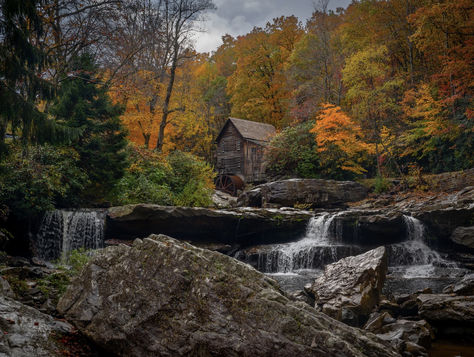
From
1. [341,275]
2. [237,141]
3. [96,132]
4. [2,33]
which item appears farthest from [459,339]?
[237,141]

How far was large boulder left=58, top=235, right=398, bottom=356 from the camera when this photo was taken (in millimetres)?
Result: 2541

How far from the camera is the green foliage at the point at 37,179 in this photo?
9.82m

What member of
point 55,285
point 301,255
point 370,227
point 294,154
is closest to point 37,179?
point 55,285

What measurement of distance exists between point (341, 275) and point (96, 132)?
1145cm

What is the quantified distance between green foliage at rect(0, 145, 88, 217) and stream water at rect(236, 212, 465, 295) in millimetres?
7089

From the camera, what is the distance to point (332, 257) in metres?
11.3

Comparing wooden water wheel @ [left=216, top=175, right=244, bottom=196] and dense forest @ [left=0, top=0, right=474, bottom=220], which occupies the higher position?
dense forest @ [left=0, top=0, right=474, bottom=220]

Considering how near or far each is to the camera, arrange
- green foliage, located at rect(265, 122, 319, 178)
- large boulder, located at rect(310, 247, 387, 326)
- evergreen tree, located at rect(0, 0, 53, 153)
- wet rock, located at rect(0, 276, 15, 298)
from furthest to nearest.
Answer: green foliage, located at rect(265, 122, 319, 178) < evergreen tree, located at rect(0, 0, 53, 153) < large boulder, located at rect(310, 247, 387, 326) < wet rock, located at rect(0, 276, 15, 298)

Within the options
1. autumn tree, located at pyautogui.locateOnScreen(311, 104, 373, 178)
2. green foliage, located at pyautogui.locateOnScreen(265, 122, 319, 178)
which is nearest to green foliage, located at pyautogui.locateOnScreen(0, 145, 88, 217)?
autumn tree, located at pyautogui.locateOnScreen(311, 104, 373, 178)

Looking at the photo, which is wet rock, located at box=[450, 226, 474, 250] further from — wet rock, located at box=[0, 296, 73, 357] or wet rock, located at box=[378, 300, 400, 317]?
wet rock, located at box=[0, 296, 73, 357]

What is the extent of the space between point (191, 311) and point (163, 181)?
40.9ft

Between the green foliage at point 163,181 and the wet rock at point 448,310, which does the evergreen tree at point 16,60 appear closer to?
the green foliage at point 163,181

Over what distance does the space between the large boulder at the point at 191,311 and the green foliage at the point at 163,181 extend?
10007 mm

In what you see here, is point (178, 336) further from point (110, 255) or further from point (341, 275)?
point (341, 275)
